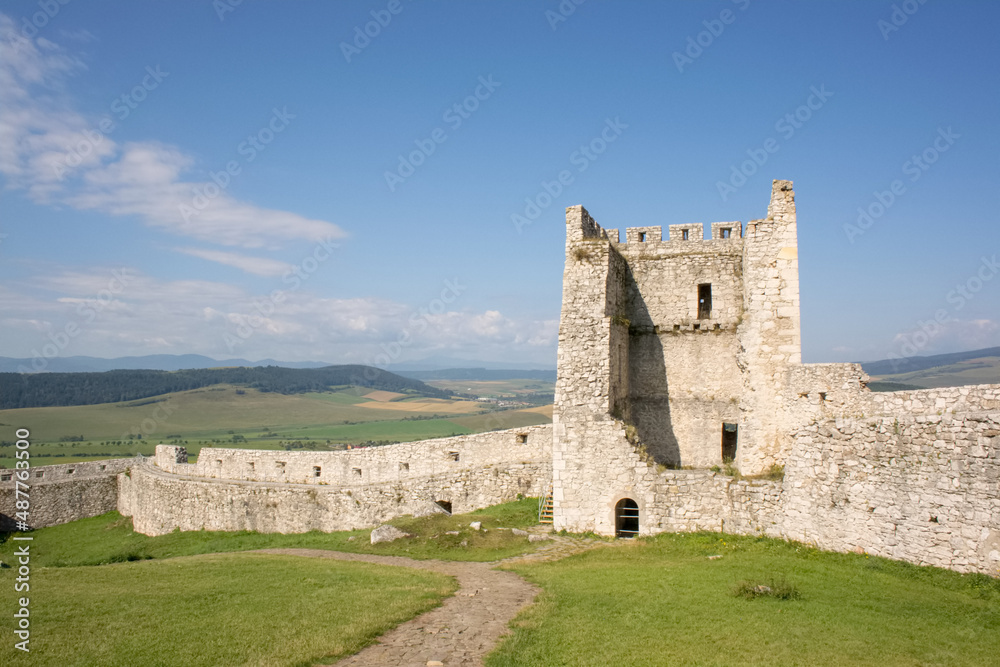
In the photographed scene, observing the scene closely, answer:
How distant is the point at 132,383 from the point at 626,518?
128m

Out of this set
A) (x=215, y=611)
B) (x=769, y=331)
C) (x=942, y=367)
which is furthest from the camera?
(x=942, y=367)

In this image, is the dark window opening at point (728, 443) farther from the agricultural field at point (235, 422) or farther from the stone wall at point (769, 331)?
the agricultural field at point (235, 422)

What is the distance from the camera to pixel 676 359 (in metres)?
20.2

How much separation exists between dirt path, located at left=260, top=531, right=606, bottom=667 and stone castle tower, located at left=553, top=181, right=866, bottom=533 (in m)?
2.85

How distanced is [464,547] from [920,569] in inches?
431

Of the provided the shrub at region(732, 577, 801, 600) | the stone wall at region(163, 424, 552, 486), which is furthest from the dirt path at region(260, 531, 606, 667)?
the stone wall at region(163, 424, 552, 486)

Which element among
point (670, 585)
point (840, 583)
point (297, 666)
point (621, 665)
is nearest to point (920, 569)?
point (840, 583)

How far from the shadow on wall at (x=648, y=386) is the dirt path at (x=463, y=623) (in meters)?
5.22

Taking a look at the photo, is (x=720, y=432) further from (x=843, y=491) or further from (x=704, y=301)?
(x=843, y=491)

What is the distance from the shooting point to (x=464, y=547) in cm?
1786

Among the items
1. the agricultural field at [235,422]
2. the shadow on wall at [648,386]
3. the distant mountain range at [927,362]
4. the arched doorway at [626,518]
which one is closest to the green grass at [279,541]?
the arched doorway at [626,518]

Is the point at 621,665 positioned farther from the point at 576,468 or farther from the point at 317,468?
the point at 317,468

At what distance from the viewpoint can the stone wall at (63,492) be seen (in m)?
32.9

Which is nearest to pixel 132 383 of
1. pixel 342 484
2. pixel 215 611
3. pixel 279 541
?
pixel 342 484
